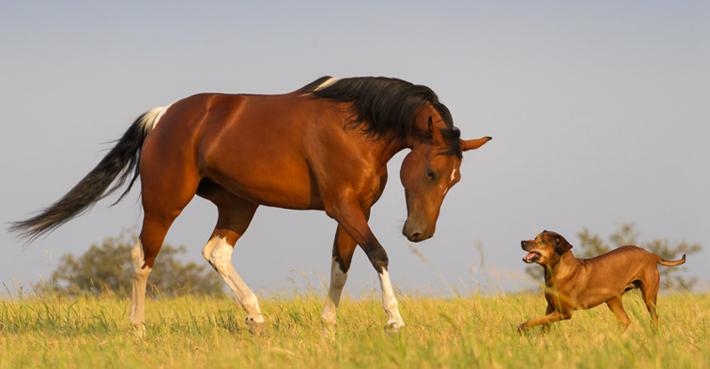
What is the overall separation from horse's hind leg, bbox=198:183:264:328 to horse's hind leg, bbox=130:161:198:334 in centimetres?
43

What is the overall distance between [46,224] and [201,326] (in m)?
2.55

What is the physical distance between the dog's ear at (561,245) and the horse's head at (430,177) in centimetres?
103

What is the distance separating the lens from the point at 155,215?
9.41 meters

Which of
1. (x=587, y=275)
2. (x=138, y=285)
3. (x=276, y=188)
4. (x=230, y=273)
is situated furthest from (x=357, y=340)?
(x=138, y=285)

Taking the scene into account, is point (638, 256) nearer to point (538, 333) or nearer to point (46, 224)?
point (538, 333)

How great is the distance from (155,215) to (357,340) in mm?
3454

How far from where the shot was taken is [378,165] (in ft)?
27.5

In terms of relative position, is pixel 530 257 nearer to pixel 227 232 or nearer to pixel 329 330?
pixel 329 330

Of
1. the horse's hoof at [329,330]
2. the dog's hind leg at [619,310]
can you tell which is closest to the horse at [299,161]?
the horse's hoof at [329,330]

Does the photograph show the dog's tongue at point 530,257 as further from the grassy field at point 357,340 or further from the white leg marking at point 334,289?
the white leg marking at point 334,289

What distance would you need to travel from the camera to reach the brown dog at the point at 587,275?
26.2 feet

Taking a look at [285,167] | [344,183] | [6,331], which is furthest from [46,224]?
[344,183]

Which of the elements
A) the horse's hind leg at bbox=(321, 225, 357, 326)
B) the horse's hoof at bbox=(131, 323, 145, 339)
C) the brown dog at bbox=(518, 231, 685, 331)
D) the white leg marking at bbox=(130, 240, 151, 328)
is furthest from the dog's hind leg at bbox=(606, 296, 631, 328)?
the white leg marking at bbox=(130, 240, 151, 328)

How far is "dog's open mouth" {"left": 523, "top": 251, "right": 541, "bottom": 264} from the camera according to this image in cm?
790
